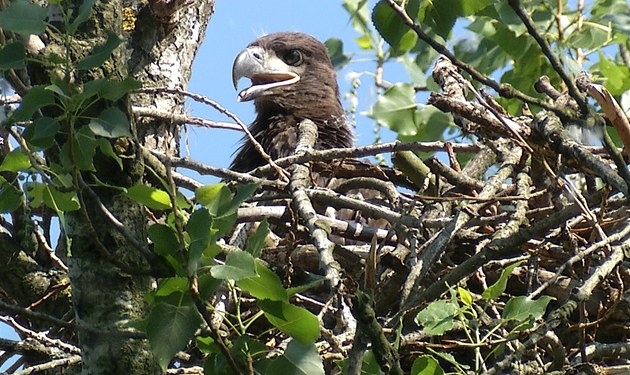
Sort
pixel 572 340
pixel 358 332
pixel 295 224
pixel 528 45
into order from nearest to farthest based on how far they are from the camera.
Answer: pixel 358 332 → pixel 572 340 → pixel 295 224 → pixel 528 45

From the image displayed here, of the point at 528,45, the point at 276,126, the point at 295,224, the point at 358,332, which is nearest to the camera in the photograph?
the point at 358,332

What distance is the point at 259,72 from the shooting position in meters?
5.82

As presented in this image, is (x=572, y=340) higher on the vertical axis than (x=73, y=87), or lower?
lower

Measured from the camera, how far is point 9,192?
211cm

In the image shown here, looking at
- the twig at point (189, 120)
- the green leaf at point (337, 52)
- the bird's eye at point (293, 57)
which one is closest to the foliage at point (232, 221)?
the twig at point (189, 120)

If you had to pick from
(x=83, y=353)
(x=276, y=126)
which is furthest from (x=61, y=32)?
(x=276, y=126)

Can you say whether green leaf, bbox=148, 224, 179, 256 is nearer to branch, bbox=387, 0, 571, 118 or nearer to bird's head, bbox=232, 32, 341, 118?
branch, bbox=387, 0, 571, 118

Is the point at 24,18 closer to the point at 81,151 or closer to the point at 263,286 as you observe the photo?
the point at 81,151

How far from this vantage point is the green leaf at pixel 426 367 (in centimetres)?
188

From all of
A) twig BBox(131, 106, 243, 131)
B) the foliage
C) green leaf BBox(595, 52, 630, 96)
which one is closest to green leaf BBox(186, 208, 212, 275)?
the foliage

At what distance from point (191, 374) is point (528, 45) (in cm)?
200

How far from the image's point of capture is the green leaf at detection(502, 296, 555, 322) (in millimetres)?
2016

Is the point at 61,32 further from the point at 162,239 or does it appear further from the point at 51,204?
the point at 162,239

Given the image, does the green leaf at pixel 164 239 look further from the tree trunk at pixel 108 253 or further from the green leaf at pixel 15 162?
the green leaf at pixel 15 162
